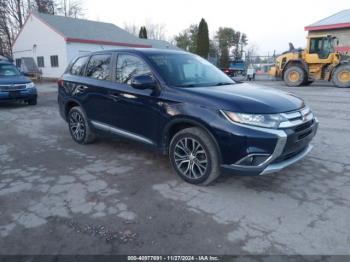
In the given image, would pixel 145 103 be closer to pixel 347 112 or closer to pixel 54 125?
pixel 54 125

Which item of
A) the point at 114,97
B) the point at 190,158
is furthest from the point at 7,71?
the point at 190,158

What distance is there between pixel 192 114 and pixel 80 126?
9.48ft

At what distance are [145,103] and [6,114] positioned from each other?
23.3ft

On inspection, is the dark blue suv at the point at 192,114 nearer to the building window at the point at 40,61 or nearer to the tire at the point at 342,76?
the tire at the point at 342,76

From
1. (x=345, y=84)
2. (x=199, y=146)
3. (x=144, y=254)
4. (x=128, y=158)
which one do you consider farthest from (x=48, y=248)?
(x=345, y=84)

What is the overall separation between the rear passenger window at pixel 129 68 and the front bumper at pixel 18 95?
6.97m

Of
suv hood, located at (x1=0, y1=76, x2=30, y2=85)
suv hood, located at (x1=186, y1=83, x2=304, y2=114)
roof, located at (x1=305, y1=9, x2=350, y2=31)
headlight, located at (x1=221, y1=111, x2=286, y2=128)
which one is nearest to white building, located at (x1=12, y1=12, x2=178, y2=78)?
suv hood, located at (x1=0, y1=76, x2=30, y2=85)

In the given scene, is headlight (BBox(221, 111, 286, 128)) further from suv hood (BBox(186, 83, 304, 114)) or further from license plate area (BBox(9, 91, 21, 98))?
license plate area (BBox(9, 91, 21, 98))

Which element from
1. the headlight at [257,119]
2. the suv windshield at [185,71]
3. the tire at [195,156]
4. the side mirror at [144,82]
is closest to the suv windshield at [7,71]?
the suv windshield at [185,71]

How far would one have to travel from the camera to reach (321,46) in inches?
663

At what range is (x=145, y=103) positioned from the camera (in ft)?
13.6

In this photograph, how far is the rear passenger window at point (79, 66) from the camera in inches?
216

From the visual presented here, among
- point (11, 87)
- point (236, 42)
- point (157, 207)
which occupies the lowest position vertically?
point (157, 207)

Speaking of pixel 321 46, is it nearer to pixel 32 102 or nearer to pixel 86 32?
pixel 32 102
